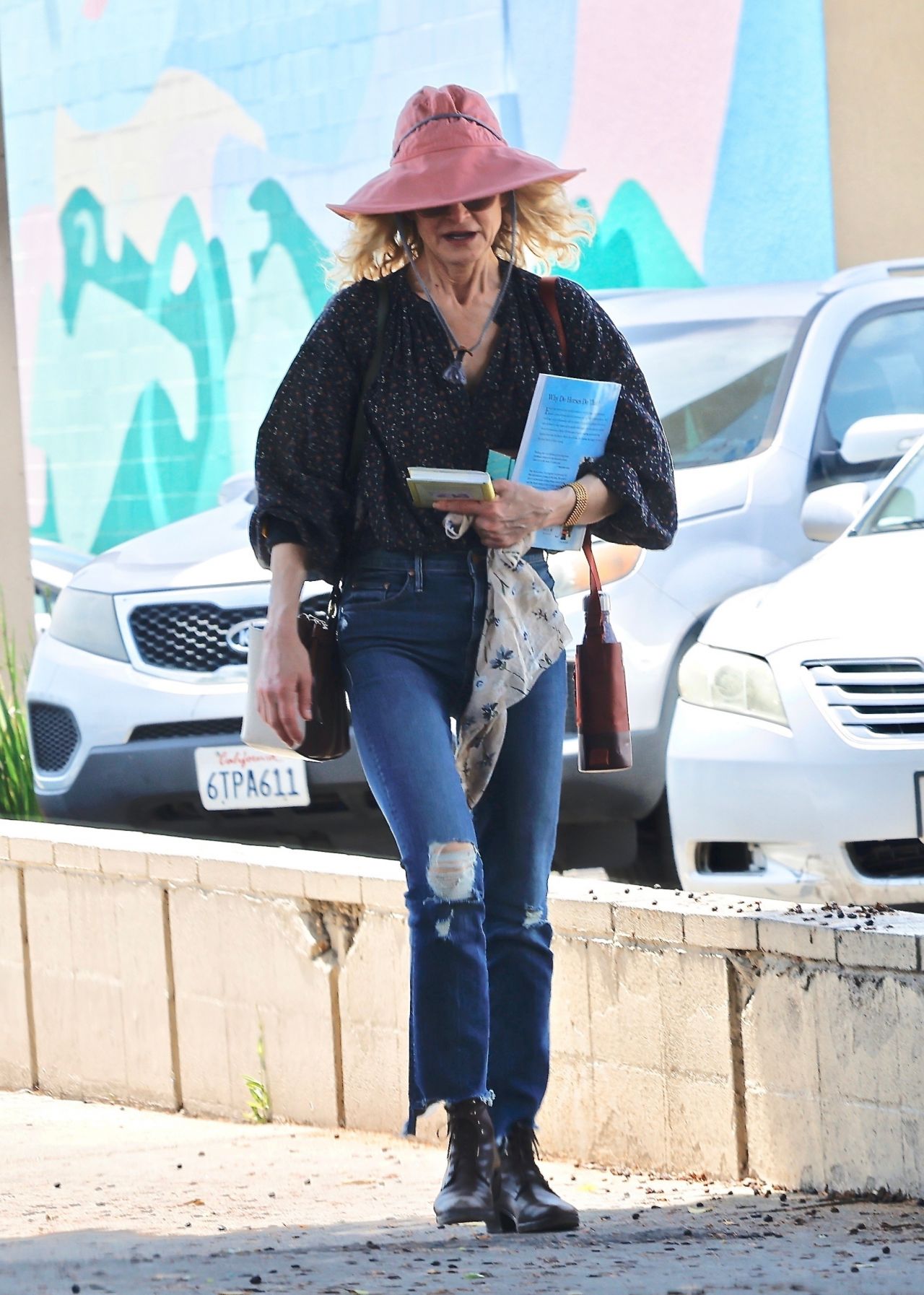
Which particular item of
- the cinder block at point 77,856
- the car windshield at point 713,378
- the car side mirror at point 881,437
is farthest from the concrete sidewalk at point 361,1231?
the car windshield at point 713,378

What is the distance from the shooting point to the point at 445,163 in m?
3.72

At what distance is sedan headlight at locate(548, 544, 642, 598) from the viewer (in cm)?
643

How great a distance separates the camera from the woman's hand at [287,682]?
3.70 metres

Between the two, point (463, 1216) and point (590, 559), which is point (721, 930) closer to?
point (590, 559)

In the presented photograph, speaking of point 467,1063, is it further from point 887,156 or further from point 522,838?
point 887,156

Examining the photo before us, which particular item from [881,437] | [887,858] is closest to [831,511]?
[881,437]

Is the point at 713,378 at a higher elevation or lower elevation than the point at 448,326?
higher

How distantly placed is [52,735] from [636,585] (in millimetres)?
2336

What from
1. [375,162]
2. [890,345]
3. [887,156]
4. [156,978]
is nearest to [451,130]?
[156,978]

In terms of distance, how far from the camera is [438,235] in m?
3.68

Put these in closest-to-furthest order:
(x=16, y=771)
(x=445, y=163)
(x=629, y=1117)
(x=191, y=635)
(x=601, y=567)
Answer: (x=445, y=163) < (x=629, y=1117) < (x=601, y=567) < (x=191, y=635) < (x=16, y=771)

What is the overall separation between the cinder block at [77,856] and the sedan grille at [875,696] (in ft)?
7.45

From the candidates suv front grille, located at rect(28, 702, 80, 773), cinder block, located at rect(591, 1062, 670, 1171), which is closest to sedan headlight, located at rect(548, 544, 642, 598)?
suv front grille, located at rect(28, 702, 80, 773)

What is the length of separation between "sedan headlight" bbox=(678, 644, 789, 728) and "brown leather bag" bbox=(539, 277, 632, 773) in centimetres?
148
